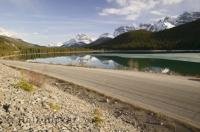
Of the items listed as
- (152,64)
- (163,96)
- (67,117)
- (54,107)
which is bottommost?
(152,64)

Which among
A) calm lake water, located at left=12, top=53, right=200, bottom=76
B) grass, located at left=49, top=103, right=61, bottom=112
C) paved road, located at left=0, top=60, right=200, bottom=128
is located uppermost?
grass, located at left=49, top=103, right=61, bottom=112

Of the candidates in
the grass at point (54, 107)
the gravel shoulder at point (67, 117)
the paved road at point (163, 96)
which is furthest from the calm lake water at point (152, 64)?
the grass at point (54, 107)

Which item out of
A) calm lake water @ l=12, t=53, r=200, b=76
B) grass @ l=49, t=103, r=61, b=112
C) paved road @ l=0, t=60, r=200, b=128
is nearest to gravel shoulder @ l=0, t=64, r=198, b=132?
grass @ l=49, t=103, r=61, b=112

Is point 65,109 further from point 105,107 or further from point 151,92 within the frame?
point 151,92

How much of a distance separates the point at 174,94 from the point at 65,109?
11323 mm

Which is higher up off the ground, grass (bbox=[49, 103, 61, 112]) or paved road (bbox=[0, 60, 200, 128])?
grass (bbox=[49, 103, 61, 112])

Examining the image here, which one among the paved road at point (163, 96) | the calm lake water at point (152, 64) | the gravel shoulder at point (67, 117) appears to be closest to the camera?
the gravel shoulder at point (67, 117)

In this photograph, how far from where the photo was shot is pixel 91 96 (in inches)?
1101

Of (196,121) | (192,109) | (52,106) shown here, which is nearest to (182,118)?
(196,121)

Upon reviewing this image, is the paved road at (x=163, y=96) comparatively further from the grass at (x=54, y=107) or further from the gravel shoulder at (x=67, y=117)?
the grass at (x=54, y=107)

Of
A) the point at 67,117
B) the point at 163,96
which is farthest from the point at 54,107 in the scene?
the point at 163,96

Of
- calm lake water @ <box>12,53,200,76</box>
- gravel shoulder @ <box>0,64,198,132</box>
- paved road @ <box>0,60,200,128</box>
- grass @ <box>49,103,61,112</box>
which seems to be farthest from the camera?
calm lake water @ <box>12,53,200,76</box>

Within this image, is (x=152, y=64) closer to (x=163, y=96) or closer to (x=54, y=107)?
(x=163, y=96)

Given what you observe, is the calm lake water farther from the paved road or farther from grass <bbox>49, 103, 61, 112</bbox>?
grass <bbox>49, 103, 61, 112</bbox>
